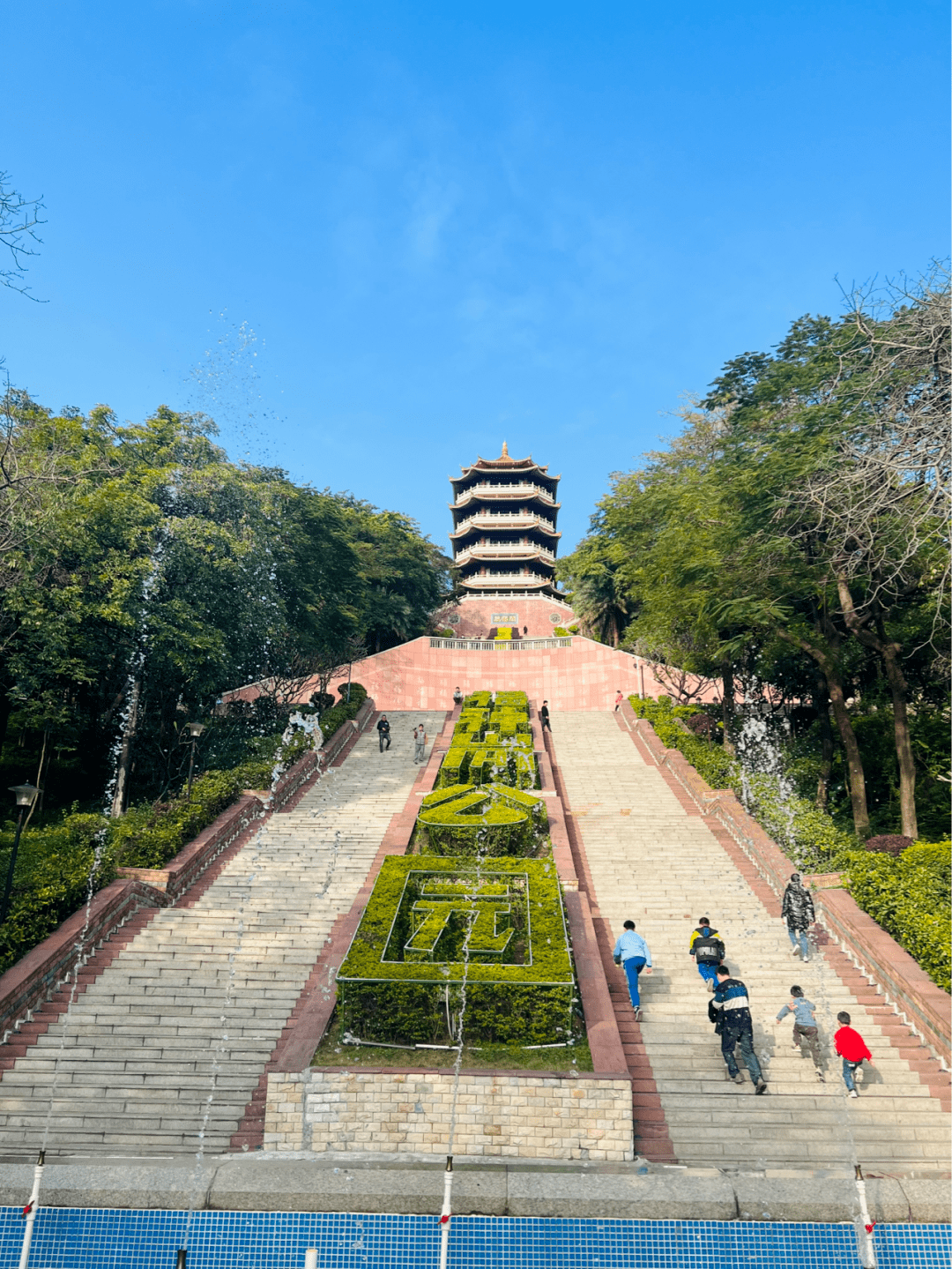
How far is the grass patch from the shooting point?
763 cm

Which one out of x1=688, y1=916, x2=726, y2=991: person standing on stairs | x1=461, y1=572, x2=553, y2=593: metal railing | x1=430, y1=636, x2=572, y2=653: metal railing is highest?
x1=461, y1=572, x2=553, y2=593: metal railing

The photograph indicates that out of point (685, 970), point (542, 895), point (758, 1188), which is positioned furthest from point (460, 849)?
point (758, 1188)

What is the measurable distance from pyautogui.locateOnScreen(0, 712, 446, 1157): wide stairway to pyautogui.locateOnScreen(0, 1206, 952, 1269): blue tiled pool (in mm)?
2007

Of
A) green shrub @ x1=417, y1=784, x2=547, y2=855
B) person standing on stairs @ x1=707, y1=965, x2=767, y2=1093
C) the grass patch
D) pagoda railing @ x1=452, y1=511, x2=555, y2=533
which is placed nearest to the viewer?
the grass patch

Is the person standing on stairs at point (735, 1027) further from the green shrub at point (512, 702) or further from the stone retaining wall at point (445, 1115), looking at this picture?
the green shrub at point (512, 702)

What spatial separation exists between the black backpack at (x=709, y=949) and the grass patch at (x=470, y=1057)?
6.78 ft

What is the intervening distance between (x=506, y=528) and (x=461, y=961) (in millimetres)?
47349

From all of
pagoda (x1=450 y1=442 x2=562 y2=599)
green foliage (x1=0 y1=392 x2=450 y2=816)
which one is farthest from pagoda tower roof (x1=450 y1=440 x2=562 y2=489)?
green foliage (x1=0 y1=392 x2=450 y2=816)

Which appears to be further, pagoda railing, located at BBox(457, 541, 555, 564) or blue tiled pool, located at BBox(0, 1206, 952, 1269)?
pagoda railing, located at BBox(457, 541, 555, 564)

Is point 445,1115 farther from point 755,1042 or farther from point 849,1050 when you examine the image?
point 849,1050

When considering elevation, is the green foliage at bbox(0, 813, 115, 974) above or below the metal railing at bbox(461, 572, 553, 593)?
below

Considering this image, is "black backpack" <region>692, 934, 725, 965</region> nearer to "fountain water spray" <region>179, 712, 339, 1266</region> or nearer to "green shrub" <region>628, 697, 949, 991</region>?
"green shrub" <region>628, 697, 949, 991</region>

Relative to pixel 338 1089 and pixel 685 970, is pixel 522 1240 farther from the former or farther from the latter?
pixel 685 970

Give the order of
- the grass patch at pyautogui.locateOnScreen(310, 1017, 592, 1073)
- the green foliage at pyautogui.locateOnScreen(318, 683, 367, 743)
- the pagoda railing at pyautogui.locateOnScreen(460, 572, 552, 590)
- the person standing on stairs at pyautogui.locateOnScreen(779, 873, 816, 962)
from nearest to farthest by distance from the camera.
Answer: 1. the grass patch at pyautogui.locateOnScreen(310, 1017, 592, 1073)
2. the person standing on stairs at pyautogui.locateOnScreen(779, 873, 816, 962)
3. the green foliage at pyautogui.locateOnScreen(318, 683, 367, 743)
4. the pagoda railing at pyautogui.locateOnScreen(460, 572, 552, 590)
